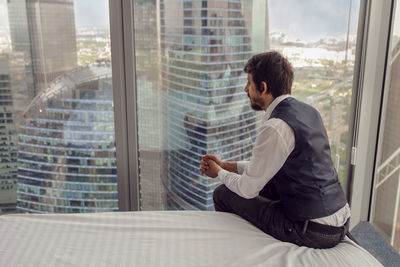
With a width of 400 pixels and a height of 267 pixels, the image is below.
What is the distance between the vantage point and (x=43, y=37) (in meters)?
2.11

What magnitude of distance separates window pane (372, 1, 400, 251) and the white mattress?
0.95m

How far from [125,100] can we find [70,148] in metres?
0.44

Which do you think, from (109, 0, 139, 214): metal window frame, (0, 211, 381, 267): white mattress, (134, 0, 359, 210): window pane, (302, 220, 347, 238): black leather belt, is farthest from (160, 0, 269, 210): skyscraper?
(302, 220, 347, 238): black leather belt

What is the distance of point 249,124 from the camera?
8.02ft

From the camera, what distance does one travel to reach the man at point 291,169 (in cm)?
150

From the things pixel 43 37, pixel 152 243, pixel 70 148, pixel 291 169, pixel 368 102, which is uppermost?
pixel 43 37

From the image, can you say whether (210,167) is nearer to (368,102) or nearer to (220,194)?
(220,194)

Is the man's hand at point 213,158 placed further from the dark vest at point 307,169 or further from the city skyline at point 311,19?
the city skyline at point 311,19

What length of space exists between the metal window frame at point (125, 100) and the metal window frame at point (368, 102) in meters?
1.34

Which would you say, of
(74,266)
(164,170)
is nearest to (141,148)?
(164,170)

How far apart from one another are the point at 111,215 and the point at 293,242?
0.80 m

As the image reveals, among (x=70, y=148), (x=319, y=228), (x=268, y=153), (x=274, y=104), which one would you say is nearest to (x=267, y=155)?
(x=268, y=153)

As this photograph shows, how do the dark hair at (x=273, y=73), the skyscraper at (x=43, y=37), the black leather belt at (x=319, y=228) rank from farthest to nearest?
the skyscraper at (x=43, y=37) → the dark hair at (x=273, y=73) → the black leather belt at (x=319, y=228)

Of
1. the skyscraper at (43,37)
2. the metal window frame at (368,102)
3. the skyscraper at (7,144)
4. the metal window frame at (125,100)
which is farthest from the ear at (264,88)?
the skyscraper at (7,144)
